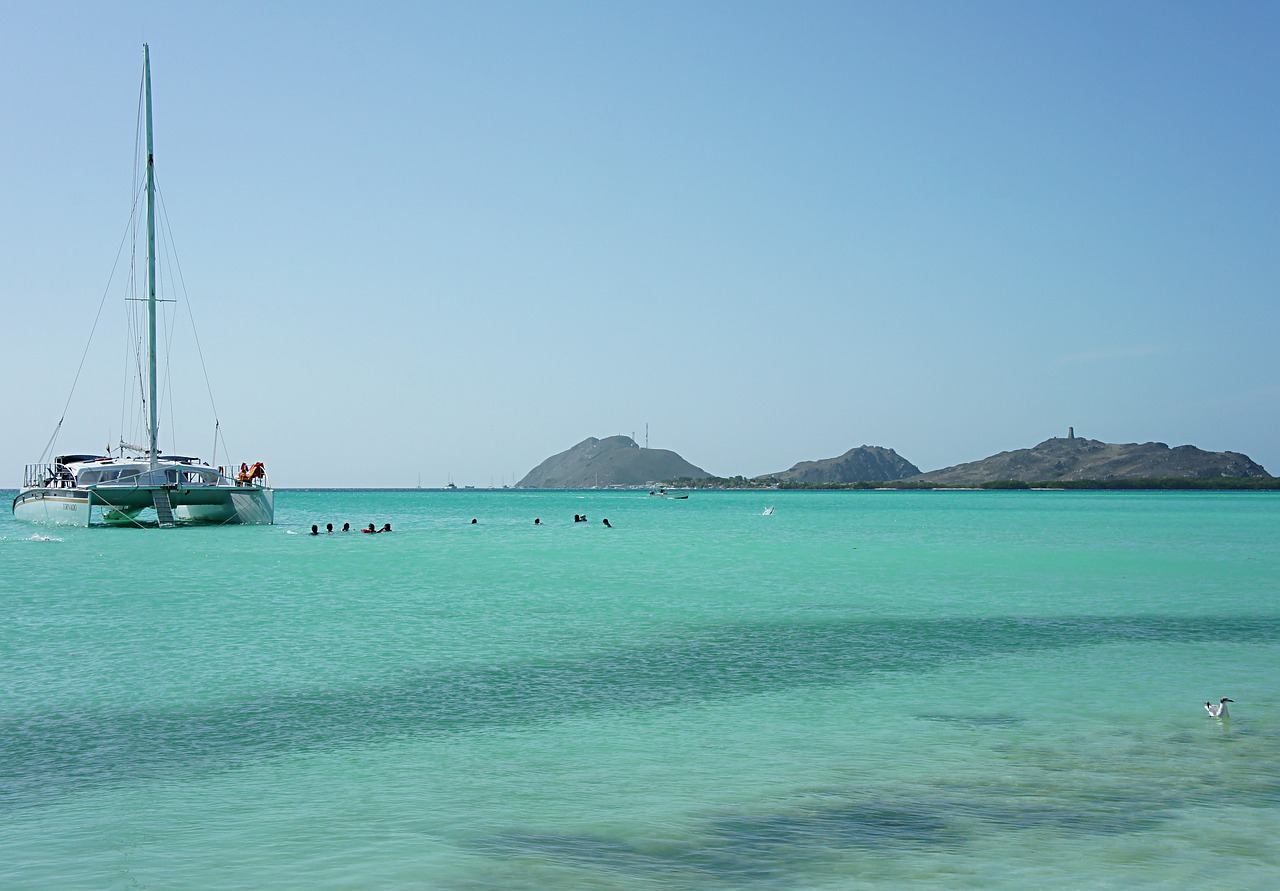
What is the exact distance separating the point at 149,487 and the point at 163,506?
1728 mm

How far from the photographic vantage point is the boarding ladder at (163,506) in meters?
50.1

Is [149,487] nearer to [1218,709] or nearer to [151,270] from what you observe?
[151,270]

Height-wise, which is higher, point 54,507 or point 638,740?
point 54,507

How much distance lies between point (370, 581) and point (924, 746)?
73.5ft

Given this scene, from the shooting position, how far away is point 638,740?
1095 cm

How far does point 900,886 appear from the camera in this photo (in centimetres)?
675

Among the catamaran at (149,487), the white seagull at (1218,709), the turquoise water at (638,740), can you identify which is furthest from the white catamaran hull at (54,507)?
the white seagull at (1218,709)

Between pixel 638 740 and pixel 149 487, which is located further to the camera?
pixel 149 487

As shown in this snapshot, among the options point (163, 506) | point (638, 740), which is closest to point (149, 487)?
point (163, 506)

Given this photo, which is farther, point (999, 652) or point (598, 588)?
point (598, 588)

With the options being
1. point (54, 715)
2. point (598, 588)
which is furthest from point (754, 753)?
point (598, 588)

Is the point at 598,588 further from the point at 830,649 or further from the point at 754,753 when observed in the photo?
the point at 754,753

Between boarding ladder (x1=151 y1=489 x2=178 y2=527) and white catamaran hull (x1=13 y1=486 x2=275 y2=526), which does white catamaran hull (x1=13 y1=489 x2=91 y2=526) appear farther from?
boarding ladder (x1=151 y1=489 x2=178 y2=527)

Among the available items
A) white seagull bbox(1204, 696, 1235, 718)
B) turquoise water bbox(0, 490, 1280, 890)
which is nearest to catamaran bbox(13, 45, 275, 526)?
turquoise water bbox(0, 490, 1280, 890)
